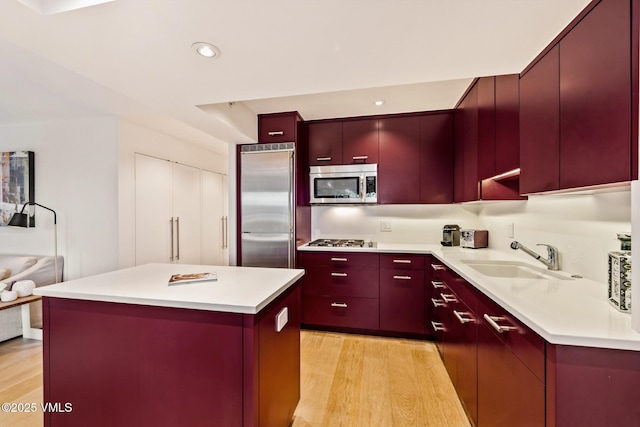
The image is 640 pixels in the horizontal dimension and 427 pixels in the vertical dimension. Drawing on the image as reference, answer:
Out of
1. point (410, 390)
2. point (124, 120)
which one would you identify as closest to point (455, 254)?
point (410, 390)

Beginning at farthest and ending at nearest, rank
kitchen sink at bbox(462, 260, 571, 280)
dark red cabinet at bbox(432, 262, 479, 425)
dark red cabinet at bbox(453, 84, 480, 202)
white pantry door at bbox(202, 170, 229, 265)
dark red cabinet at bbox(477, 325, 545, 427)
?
white pantry door at bbox(202, 170, 229, 265)
dark red cabinet at bbox(453, 84, 480, 202)
kitchen sink at bbox(462, 260, 571, 280)
dark red cabinet at bbox(432, 262, 479, 425)
dark red cabinet at bbox(477, 325, 545, 427)

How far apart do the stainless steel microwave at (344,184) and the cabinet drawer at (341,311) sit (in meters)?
1.07

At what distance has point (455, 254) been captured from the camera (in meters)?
2.40

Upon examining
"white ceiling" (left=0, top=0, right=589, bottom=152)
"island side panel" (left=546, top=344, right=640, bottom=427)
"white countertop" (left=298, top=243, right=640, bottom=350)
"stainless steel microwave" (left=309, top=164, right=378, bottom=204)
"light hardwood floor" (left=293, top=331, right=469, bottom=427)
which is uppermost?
"white ceiling" (left=0, top=0, right=589, bottom=152)

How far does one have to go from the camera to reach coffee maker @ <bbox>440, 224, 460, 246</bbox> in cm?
290

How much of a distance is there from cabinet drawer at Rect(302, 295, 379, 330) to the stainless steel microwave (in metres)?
1.07

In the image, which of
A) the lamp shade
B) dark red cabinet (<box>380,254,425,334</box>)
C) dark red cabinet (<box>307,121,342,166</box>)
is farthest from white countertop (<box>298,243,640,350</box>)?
the lamp shade

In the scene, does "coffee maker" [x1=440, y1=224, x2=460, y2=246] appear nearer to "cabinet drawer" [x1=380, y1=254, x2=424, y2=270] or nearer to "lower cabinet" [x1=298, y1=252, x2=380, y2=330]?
"cabinet drawer" [x1=380, y1=254, x2=424, y2=270]

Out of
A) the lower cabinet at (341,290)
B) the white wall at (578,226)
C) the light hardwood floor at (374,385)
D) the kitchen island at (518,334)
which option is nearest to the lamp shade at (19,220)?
the lower cabinet at (341,290)

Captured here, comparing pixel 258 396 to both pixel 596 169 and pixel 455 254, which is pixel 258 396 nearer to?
Result: pixel 596 169

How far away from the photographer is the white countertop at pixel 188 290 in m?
1.18

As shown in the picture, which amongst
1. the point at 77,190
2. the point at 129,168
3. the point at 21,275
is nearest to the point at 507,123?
the point at 129,168

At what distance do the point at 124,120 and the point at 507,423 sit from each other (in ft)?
12.5

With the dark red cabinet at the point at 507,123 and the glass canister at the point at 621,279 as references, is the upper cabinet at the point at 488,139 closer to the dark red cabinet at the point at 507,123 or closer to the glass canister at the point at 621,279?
the dark red cabinet at the point at 507,123
